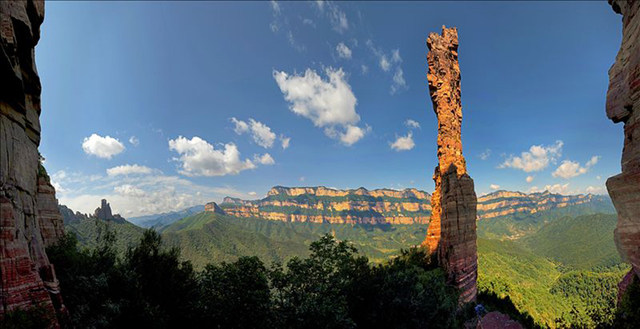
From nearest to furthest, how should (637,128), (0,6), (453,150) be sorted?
(637,128) → (0,6) → (453,150)

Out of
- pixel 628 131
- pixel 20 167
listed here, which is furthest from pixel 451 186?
pixel 20 167

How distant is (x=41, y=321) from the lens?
14.4 meters

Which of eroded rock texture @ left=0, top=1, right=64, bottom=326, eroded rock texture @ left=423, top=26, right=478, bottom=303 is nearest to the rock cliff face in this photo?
eroded rock texture @ left=0, top=1, right=64, bottom=326

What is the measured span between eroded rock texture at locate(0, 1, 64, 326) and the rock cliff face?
3258cm

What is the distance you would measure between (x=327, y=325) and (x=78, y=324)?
17220 millimetres

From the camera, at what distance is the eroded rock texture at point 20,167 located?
14.7m

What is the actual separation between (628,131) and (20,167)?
38.2 m

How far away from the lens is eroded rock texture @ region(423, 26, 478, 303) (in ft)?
151

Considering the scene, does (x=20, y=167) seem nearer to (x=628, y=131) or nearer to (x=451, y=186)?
(x=628, y=131)

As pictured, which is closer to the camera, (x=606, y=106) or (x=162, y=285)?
(x=606, y=106)

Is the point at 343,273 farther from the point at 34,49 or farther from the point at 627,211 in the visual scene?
the point at 34,49

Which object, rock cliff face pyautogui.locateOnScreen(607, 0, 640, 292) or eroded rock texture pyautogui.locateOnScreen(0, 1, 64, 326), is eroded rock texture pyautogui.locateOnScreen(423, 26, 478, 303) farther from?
eroded rock texture pyautogui.locateOnScreen(0, 1, 64, 326)

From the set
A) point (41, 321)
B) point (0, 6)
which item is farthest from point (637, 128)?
point (0, 6)

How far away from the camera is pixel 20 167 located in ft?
59.7
